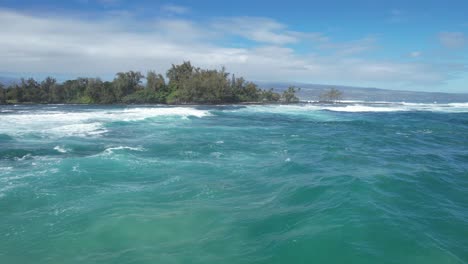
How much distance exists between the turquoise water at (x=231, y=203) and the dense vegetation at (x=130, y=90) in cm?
4865

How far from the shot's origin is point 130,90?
243 ft

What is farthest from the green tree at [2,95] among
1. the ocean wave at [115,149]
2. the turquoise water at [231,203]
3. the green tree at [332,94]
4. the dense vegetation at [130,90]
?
the green tree at [332,94]

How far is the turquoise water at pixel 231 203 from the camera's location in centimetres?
871

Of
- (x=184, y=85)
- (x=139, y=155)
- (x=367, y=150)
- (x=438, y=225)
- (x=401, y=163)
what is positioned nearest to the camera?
(x=438, y=225)

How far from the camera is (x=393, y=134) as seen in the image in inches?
1100

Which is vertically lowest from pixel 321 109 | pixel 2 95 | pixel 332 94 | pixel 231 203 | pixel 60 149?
pixel 231 203

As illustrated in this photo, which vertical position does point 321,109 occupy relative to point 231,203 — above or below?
above

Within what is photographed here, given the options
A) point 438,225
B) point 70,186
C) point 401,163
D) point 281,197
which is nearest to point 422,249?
point 438,225

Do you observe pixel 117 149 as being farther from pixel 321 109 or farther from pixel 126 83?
pixel 126 83

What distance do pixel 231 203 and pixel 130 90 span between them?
66.6 meters

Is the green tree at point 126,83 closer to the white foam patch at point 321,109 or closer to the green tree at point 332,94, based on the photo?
the white foam patch at point 321,109

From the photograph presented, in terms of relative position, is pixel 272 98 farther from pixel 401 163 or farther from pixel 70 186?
pixel 70 186

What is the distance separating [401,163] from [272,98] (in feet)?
213

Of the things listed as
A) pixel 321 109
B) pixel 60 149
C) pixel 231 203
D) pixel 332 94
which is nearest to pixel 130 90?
pixel 321 109
